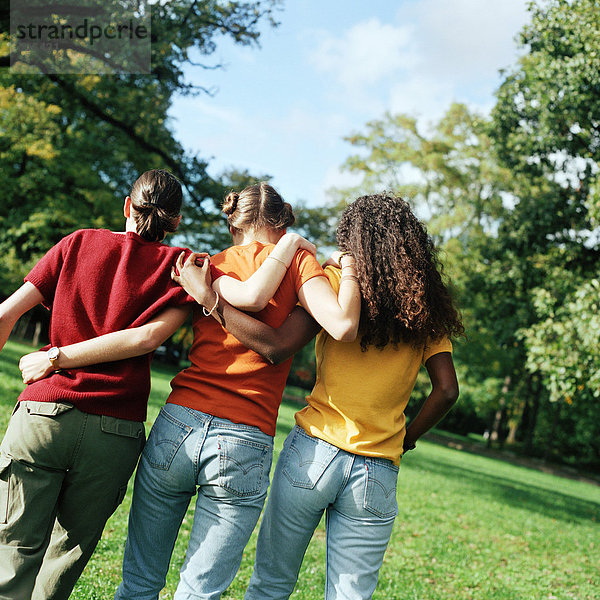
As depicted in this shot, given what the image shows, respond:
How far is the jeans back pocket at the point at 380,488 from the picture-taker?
2299 mm

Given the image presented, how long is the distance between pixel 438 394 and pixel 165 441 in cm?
116

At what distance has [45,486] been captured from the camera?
2.16 meters

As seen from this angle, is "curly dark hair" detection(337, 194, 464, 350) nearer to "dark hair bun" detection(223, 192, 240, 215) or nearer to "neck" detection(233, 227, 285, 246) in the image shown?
"neck" detection(233, 227, 285, 246)

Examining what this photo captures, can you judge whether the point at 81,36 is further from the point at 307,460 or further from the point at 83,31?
the point at 307,460

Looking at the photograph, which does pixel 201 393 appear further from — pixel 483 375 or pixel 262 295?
pixel 483 375

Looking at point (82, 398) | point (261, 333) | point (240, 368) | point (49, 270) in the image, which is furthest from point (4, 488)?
point (261, 333)

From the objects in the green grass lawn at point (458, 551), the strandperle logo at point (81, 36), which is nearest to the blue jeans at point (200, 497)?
the green grass lawn at point (458, 551)

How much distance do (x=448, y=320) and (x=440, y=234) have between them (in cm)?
2606

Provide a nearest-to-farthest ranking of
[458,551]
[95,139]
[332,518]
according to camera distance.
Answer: [332,518], [458,551], [95,139]

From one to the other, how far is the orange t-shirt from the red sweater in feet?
0.62

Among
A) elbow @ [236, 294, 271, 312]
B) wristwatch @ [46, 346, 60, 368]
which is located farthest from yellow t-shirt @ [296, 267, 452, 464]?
wristwatch @ [46, 346, 60, 368]

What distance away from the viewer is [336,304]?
2303 mm

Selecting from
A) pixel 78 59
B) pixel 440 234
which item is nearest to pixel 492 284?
pixel 78 59

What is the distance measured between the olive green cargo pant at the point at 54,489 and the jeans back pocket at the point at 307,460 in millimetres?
609
